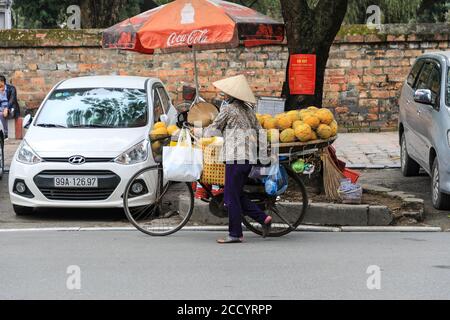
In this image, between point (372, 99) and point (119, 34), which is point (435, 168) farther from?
point (372, 99)

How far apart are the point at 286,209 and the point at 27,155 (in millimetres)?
3188

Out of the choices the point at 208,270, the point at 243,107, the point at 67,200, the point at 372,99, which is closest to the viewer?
the point at 208,270

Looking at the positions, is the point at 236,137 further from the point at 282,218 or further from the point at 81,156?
the point at 81,156

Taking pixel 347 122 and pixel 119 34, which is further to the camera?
pixel 347 122

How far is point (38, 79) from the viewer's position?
65.6ft

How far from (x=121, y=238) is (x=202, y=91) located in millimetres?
10575

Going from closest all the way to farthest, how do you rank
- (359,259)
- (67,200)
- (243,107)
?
(359,259), (243,107), (67,200)

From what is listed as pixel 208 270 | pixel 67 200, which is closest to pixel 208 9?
pixel 67 200

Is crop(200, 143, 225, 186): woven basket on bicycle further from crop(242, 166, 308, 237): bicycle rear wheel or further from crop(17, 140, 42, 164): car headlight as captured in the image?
crop(17, 140, 42, 164): car headlight

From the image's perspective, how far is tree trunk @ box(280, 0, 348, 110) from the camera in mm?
11648

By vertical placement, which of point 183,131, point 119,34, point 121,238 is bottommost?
point 121,238

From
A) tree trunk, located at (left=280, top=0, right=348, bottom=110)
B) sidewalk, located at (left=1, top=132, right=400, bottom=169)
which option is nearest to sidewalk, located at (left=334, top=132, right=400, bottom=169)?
sidewalk, located at (left=1, top=132, right=400, bottom=169)

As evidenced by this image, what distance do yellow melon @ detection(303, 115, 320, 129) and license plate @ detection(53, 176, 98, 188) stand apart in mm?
2540

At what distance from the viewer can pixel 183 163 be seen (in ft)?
30.2
